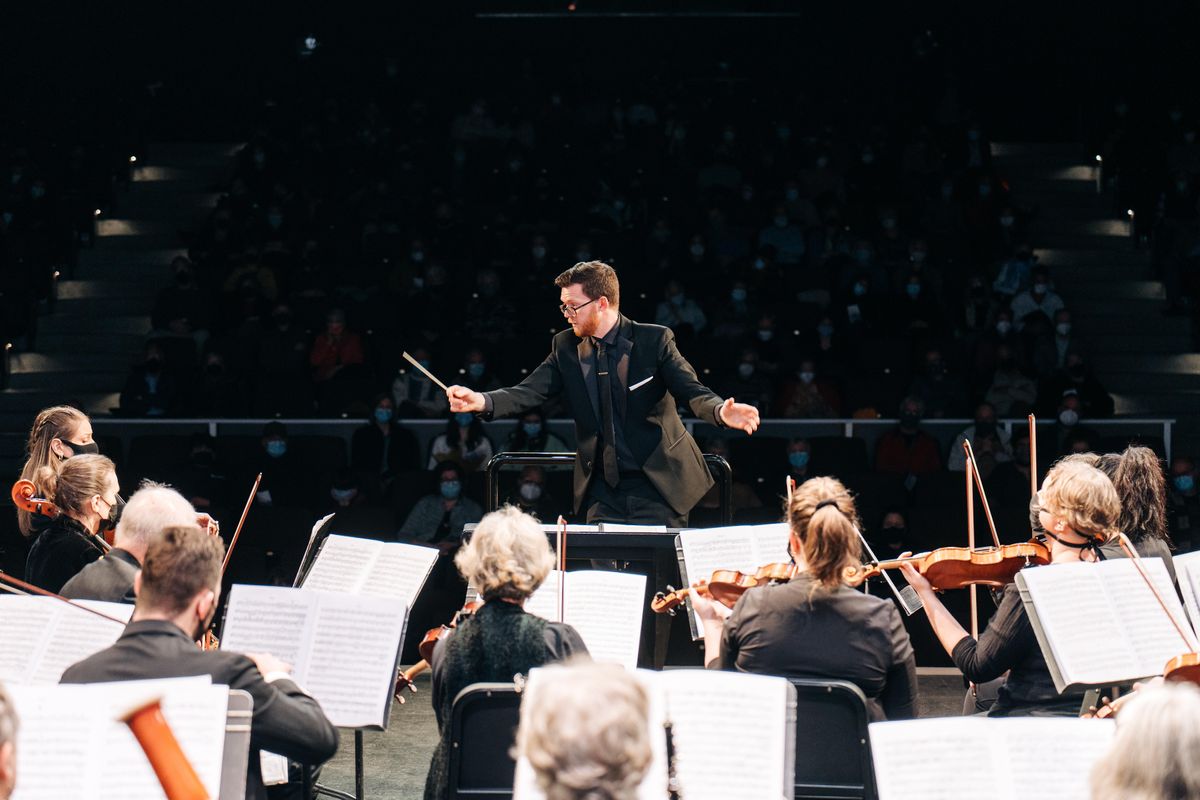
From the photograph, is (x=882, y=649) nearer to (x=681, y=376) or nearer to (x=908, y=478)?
(x=681, y=376)

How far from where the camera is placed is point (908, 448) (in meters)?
7.99

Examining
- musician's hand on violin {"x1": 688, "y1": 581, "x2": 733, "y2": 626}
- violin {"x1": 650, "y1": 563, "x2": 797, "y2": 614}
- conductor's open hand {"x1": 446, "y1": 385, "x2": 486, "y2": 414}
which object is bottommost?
musician's hand on violin {"x1": 688, "y1": 581, "x2": 733, "y2": 626}

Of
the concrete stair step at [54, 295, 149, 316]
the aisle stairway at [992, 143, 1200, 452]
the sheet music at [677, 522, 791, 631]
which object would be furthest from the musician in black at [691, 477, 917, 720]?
the concrete stair step at [54, 295, 149, 316]

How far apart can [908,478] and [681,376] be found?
3.82 m

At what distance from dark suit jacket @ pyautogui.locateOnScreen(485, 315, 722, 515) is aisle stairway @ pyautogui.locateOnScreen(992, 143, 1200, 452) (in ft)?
18.2

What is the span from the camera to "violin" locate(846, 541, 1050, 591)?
136 inches

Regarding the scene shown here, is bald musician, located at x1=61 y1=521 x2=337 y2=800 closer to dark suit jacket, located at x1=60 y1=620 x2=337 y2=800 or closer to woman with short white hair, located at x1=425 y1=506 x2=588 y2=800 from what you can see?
dark suit jacket, located at x1=60 y1=620 x2=337 y2=800

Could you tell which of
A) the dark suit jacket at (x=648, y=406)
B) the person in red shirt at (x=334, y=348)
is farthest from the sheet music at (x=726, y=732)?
the person in red shirt at (x=334, y=348)

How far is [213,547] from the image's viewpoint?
8.44 feet

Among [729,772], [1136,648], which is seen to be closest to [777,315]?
[1136,648]

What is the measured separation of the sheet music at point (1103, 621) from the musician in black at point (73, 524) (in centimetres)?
247

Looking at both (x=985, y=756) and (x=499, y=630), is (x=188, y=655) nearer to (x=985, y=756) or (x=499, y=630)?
(x=499, y=630)

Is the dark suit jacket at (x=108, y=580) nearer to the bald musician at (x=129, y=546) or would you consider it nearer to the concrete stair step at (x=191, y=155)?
the bald musician at (x=129, y=546)

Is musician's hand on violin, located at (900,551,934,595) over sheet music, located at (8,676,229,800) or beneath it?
over
